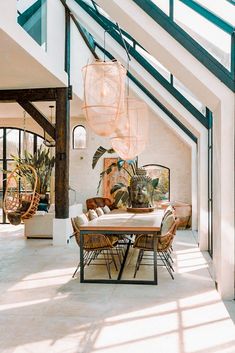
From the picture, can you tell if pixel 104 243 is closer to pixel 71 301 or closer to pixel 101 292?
pixel 101 292

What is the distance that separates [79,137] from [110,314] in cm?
912

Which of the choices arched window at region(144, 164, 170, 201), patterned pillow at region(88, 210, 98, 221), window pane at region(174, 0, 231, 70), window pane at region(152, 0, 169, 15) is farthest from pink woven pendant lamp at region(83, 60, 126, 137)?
arched window at region(144, 164, 170, 201)

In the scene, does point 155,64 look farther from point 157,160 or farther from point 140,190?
point 157,160

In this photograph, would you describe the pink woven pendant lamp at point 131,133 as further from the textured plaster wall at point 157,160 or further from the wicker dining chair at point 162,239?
the textured plaster wall at point 157,160

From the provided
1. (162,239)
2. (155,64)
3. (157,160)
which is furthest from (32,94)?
(157,160)

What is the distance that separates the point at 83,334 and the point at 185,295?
5.18ft

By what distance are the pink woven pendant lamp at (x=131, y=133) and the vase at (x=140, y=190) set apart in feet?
1.48

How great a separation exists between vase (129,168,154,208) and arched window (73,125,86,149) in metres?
5.40

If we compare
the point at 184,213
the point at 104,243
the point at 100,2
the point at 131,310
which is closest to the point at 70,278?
the point at 104,243

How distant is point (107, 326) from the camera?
3.40m

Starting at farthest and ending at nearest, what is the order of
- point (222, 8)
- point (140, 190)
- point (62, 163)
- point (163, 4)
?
1. point (62, 163)
2. point (140, 190)
3. point (163, 4)
4. point (222, 8)

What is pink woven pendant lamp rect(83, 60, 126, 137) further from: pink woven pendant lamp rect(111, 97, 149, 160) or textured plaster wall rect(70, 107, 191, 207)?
textured plaster wall rect(70, 107, 191, 207)

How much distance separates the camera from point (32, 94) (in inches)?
325

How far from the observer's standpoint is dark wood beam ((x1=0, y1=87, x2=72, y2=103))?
26.9ft
